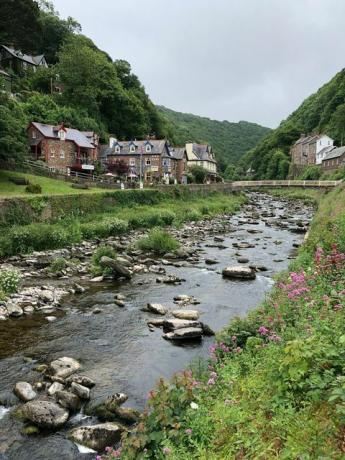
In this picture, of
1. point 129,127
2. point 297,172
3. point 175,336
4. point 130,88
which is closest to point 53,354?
point 175,336

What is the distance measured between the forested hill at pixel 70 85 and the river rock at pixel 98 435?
52673 millimetres

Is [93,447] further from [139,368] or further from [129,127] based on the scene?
[129,127]

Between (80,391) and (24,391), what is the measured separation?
1432mm

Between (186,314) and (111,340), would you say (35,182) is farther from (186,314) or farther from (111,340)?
(111,340)

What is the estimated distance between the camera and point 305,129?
152 metres

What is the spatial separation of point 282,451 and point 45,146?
63.3 metres

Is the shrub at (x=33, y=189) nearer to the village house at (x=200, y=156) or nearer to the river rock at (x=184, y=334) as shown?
the river rock at (x=184, y=334)

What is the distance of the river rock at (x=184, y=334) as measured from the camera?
14.3m

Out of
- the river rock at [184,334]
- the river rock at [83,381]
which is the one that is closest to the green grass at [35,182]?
the river rock at [184,334]

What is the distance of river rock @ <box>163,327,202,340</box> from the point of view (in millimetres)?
14320

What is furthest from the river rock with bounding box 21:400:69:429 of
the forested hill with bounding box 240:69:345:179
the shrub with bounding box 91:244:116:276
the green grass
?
the forested hill with bounding box 240:69:345:179

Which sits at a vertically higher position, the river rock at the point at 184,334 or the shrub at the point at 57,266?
the shrub at the point at 57,266

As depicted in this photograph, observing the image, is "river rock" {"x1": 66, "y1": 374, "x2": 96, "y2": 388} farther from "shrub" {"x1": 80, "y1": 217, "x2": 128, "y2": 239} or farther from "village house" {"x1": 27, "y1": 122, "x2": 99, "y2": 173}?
"village house" {"x1": 27, "y1": 122, "x2": 99, "y2": 173}

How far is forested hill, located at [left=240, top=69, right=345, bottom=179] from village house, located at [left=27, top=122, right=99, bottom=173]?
260ft
